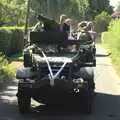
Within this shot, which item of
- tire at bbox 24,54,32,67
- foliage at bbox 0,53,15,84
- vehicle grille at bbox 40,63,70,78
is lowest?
foliage at bbox 0,53,15,84

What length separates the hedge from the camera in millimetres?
25122

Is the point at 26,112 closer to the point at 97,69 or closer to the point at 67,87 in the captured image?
the point at 67,87

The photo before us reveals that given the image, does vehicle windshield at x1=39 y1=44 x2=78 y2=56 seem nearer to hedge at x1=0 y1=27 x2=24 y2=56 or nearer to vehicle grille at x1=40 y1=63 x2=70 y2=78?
vehicle grille at x1=40 y1=63 x2=70 y2=78

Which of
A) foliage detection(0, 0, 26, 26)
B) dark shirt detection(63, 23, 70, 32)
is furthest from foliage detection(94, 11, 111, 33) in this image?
dark shirt detection(63, 23, 70, 32)

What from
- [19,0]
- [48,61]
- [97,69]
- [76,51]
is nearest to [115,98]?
[76,51]

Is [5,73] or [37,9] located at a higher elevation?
[37,9]

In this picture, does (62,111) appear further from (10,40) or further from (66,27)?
(10,40)

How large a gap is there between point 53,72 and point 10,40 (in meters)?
16.7

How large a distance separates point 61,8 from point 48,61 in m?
41.1

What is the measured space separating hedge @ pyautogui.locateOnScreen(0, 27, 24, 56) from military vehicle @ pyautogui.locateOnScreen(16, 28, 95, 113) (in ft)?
38.8

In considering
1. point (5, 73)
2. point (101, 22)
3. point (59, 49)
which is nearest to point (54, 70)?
point (59, 49)

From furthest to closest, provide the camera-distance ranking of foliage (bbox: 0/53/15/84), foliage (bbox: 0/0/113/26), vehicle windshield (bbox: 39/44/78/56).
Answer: foliage (bbox: 0/0/113/26) → foliage (bbox: 0/53/15/84) → vehicle windshield (bbox: 39/44/78/56)

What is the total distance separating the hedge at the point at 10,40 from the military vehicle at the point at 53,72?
11.8 metres

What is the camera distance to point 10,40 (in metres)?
28.0
